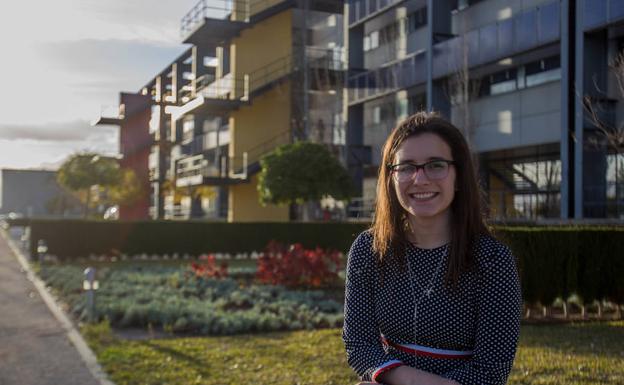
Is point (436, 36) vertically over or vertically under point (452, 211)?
over

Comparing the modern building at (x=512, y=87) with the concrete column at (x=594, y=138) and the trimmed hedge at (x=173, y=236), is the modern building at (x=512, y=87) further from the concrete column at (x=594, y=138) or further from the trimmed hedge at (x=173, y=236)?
the trimmed hedge at (x=173, y=236)

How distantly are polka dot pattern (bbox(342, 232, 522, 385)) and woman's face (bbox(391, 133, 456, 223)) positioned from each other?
151mm

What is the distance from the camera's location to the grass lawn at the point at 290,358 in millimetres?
6633

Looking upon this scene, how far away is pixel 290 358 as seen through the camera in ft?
25.2

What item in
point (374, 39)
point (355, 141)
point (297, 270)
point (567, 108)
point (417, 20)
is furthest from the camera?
point (374, 39)

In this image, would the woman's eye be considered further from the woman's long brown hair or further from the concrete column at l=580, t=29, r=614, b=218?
the concrete column at l=580, t=29, r=614, b=218

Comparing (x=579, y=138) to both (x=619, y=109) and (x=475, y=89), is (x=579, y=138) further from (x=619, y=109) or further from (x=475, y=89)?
(x=475, y=89)

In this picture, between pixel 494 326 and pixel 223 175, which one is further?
pixel 223 175

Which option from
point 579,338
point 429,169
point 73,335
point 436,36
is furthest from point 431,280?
point 436,36

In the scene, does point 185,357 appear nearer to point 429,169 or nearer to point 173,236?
point 429,169

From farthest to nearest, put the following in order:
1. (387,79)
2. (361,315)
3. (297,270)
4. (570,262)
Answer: (387,79) < (297,270) < (570,262) < (361,315)

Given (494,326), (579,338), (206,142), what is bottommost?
(579,338)

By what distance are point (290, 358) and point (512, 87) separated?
20303mm

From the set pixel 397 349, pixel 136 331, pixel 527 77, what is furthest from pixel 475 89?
pixel 397 349
